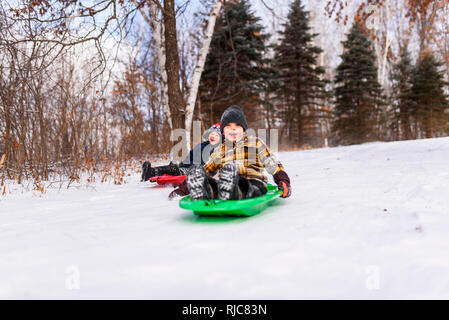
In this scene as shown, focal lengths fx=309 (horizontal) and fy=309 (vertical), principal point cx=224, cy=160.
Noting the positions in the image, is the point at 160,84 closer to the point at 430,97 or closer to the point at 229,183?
the point at 229,183

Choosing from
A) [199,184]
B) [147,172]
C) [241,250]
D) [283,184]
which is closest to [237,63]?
[147,172]

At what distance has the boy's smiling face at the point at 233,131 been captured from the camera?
271cm

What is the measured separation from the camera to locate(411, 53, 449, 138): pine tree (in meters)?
16.2

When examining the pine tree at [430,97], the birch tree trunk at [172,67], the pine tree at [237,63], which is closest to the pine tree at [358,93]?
the pine tree at [430,97]

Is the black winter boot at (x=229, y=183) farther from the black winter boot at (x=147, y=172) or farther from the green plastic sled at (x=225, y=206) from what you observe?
the black winter boot at (x=147, y=172)

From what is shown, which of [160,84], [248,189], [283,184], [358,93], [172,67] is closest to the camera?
[248,189]

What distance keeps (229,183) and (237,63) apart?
37.6ft

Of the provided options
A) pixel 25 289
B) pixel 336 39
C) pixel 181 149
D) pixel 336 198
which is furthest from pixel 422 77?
pixel 25 289

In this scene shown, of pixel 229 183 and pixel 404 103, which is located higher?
pixel 404 103

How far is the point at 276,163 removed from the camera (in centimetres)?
270

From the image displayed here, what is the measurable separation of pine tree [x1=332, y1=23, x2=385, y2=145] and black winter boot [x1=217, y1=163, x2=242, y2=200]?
15279 mm

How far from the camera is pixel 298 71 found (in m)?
15.4

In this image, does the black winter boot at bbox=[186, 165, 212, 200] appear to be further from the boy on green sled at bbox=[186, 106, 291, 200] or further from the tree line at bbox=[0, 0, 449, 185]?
the tree line at bbox=[0, 0, 449, 185]
